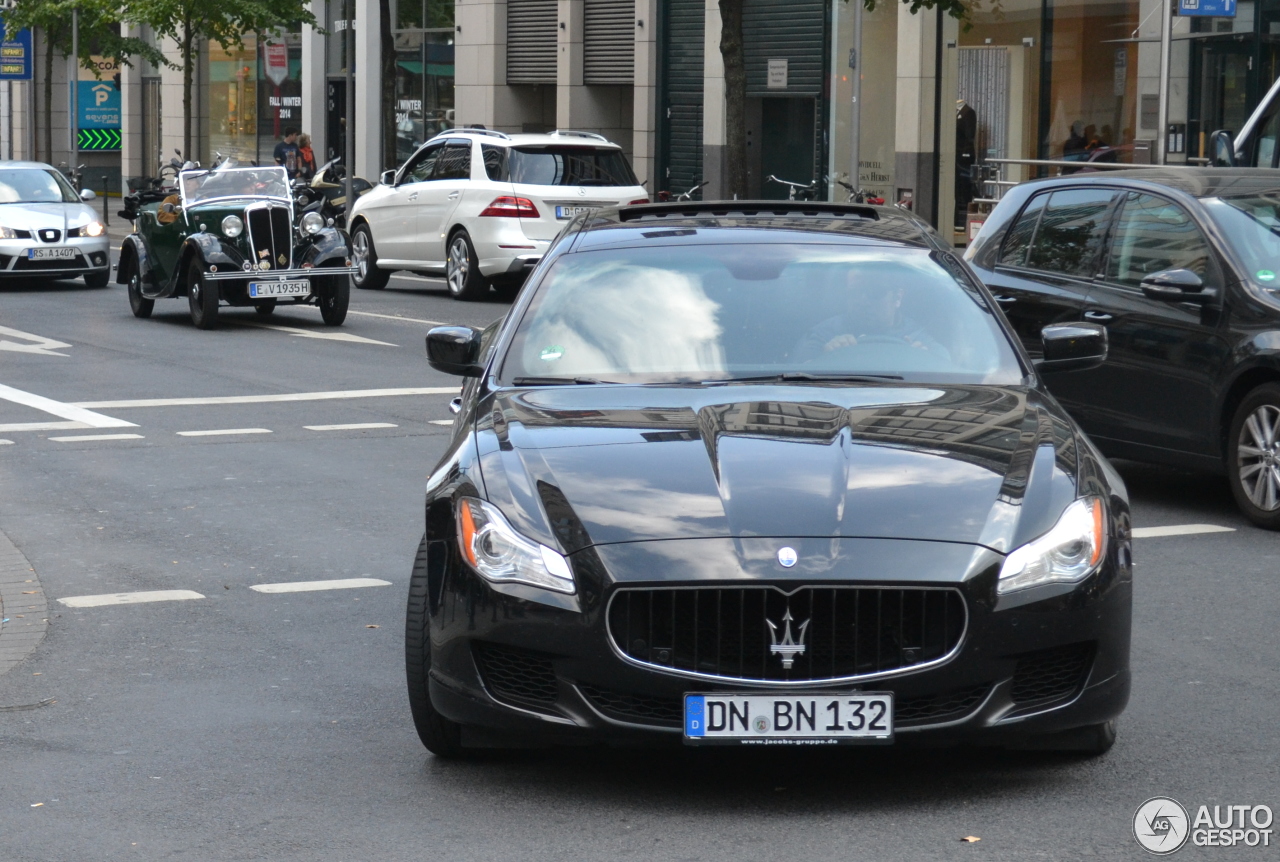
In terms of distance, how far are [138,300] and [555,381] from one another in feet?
49.2

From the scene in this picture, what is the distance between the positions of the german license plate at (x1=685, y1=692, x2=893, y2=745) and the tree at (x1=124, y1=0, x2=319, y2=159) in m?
33.1

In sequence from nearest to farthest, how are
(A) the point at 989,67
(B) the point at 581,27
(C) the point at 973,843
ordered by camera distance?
(C) the point at 973,843, (A) the point at 989,67, (B) the point at 581,27

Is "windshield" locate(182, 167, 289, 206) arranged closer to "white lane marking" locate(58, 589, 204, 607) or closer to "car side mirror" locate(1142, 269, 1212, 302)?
"car side mirror" locate(1142, 269, 1212, 302)

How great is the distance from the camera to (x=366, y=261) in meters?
24.5

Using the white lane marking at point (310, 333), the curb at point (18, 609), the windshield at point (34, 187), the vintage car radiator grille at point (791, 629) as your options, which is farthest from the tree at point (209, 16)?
the vintage car radiator grille at point (791, 629)

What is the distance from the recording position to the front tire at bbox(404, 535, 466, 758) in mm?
5172

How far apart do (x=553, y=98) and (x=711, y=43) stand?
6272 millimetres

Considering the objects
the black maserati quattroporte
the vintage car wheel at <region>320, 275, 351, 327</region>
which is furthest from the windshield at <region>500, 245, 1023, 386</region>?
the vintage car wheel at <region>320, 275, 351, 327</region>

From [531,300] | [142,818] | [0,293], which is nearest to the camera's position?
[142,818]

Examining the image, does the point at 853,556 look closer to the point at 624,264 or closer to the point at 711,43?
the point at 624,264

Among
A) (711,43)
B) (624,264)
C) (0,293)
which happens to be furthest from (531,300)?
(711,43)

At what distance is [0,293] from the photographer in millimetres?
23312

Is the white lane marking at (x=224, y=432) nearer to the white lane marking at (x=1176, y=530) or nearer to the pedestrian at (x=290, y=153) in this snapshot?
the white lane marking at (x=1176, y=530)

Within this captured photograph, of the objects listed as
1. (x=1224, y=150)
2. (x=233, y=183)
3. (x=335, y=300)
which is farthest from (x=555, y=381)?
(x=233, y=183)
